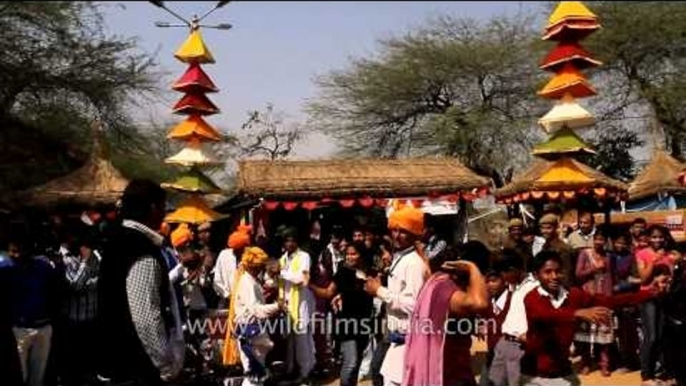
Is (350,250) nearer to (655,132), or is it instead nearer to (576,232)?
(576,232)

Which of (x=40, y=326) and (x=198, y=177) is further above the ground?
(x=198, y=177)

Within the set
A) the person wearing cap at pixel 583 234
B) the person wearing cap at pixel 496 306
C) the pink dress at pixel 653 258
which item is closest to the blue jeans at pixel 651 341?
the pink dress at pixel 653 258

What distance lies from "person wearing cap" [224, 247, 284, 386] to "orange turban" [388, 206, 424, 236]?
3.29 m

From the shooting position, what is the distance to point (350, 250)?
9.45 meters

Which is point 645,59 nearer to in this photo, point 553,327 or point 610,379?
point 610,379

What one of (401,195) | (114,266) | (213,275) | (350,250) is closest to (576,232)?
(350,250)

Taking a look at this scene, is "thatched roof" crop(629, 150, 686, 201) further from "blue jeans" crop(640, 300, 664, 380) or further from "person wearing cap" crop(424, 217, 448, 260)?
"person wearing cap" crop(424, 217, 448, 260)

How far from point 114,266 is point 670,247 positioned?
698 centimetres

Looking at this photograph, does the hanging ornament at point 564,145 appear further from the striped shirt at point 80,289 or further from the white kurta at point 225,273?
the striped shirt at point 80,289

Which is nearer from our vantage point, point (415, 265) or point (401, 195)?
point (415, 265)

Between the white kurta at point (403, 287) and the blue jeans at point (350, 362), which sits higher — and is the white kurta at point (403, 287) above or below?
above

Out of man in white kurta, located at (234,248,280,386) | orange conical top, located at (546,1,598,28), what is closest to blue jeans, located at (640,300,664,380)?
orange conical top, located at (546,1,598,28)

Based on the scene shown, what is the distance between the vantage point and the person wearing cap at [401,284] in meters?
6.30

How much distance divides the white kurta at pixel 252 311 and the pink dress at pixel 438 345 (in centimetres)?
393
